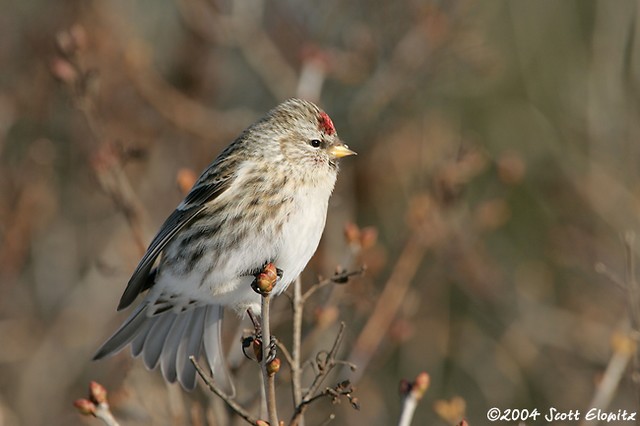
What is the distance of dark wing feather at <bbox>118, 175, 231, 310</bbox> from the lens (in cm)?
415

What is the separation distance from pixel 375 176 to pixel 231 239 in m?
2.92

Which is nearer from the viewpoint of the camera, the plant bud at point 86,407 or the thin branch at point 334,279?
the plant bud at point 86,407

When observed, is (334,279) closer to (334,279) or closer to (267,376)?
(334,279)

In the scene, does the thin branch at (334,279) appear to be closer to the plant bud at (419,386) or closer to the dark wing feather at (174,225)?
the plant bud at (419,386)

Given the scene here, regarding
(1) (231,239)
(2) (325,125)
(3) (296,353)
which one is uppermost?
(2) (325,125)

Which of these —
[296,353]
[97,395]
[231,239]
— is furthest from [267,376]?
[231,239]

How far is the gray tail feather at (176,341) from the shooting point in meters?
4.13

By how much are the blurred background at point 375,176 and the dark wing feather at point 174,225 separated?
3.59 feet

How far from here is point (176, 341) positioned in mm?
4383

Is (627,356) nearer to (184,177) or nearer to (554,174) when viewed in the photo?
(184,177)

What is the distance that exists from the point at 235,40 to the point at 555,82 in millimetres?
2619

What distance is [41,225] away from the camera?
252 inches

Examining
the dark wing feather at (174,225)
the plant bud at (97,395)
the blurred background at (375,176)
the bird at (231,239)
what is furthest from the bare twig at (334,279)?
the blurred background at (375,176)

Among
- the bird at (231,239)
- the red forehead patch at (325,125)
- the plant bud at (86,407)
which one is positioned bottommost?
the plant bud at (86,407)
